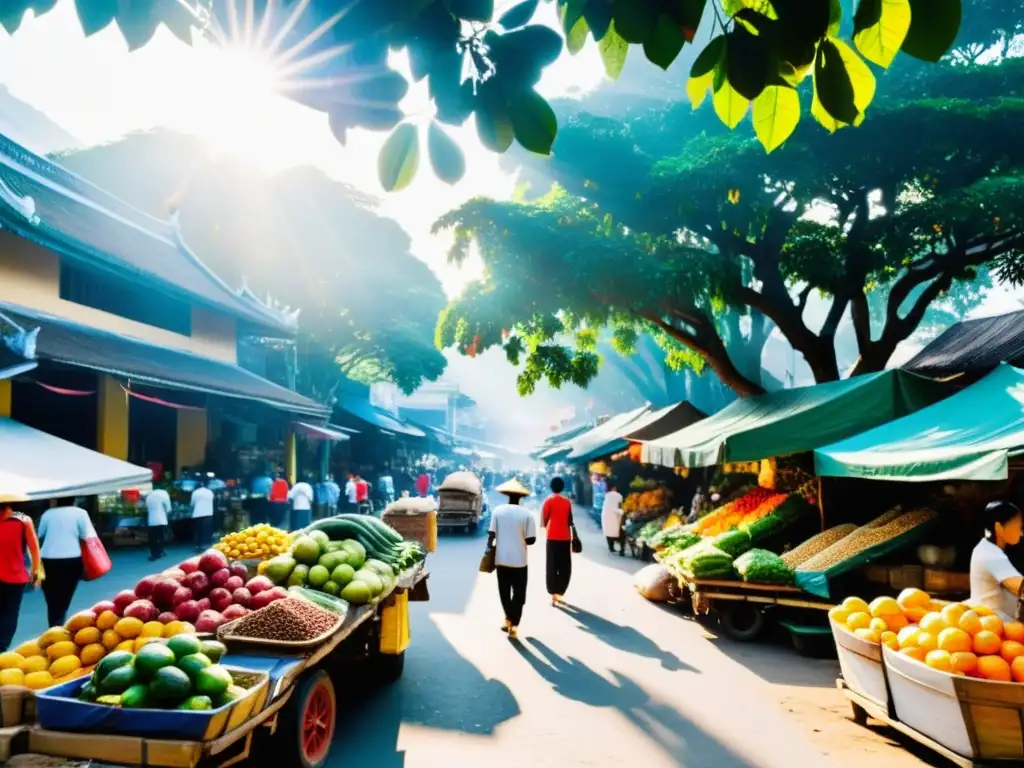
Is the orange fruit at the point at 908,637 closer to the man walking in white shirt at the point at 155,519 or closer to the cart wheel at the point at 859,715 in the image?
the cart wheel at the point at 859,715

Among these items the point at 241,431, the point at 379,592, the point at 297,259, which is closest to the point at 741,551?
the point at 379,592

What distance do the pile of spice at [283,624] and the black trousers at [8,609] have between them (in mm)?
3490

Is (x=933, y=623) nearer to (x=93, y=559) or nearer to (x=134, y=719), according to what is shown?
(x=134, y=719)

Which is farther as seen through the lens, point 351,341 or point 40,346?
point 351,341

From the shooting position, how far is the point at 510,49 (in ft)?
6.35

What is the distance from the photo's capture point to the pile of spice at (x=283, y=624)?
447 cm

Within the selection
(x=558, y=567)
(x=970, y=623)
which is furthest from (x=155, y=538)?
(x=970, y=623)

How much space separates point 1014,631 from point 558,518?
5.86m

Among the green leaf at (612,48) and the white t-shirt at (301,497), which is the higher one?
the green leaf at (612,48)

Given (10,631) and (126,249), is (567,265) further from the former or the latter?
(126,249)

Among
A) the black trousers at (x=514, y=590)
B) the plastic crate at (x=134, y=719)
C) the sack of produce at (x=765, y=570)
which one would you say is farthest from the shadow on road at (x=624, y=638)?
the plastic crate at (x=134, y=719)

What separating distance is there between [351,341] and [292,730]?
27163 millimetres

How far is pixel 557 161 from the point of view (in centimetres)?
1241

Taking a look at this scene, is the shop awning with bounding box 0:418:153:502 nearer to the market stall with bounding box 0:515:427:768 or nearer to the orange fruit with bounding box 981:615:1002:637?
the market stall with bounding box 0:515:427:768
